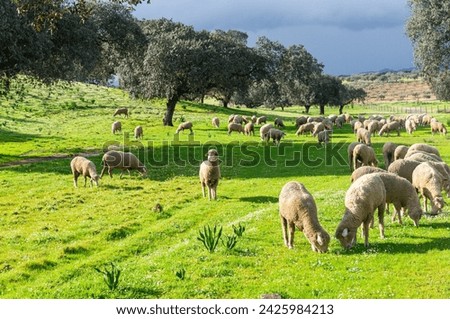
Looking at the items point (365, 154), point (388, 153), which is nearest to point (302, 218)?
point (365, 154)

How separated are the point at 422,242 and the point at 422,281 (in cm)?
298

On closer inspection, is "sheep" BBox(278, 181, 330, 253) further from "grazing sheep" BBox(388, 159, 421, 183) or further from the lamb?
"grazing sheep" BBox(388, 159, 421, 183)

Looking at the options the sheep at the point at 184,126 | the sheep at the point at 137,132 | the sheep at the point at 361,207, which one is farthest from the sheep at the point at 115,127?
the sheep at the point at 361,207

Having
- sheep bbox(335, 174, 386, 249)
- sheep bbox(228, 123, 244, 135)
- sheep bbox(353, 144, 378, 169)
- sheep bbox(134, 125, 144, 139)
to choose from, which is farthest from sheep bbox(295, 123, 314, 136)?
sheep bbox(335, 174, 386, 249)

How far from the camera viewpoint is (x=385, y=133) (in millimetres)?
53344

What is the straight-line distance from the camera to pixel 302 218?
45.4ft

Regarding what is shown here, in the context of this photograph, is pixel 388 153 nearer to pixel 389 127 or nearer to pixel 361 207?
pixel 361 207

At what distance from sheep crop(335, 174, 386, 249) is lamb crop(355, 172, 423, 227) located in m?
0.70

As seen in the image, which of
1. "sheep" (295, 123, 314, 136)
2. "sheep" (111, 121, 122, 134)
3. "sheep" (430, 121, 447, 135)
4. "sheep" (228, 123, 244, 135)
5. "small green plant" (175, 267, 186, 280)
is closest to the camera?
"small green plant" (175, 267, 186, 280)

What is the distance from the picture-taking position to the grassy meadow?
459 inches

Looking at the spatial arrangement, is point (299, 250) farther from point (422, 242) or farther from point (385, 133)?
point (385, 133)

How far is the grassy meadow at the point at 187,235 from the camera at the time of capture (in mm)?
11656

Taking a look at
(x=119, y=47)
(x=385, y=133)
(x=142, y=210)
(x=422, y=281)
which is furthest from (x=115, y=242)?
(x=385, y=133)

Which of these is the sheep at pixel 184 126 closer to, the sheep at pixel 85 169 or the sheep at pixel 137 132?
the sheep at pixel 137 132
